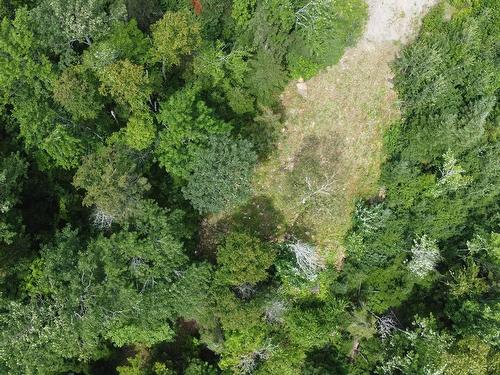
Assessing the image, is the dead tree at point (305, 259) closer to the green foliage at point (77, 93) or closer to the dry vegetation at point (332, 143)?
the dry vegetation at point (332, 143)

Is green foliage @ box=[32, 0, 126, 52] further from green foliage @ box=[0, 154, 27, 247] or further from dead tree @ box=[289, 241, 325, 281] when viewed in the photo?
dead tree @ box=[289, 241, 325, 281]

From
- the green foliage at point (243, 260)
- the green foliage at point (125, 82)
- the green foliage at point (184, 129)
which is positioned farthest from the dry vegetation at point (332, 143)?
the green foliage at point (125, 82)

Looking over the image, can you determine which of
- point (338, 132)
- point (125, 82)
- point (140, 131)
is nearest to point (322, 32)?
point (338, 132)

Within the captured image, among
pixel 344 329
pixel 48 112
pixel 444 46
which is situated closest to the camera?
pixel 48 112

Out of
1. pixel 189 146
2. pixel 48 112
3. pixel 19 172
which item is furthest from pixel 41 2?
pixel 189 146

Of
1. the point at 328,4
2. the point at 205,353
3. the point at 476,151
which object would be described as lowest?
the point at 205,353

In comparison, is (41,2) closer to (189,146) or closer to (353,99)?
(189,146)

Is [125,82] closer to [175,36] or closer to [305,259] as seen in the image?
[175,36]
